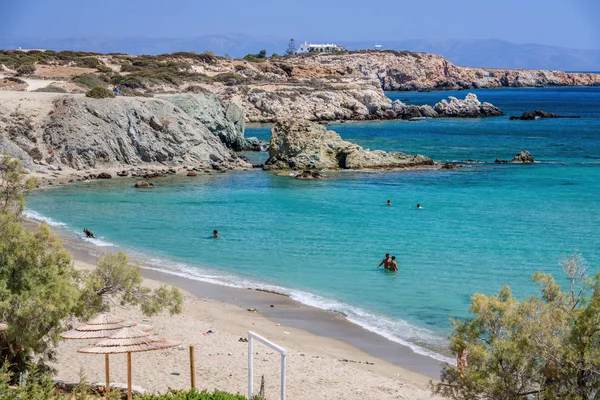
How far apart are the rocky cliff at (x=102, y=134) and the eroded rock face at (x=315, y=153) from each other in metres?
3.05

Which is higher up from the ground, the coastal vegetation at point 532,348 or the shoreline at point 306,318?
the coastal vegetation at point 532,348

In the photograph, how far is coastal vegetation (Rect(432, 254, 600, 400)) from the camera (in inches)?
386

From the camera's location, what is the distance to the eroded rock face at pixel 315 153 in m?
53.1

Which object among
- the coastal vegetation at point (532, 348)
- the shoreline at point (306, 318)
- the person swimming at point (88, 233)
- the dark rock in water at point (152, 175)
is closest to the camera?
the coastal vegetation at point (532, 348)

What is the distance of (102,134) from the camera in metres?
50.8

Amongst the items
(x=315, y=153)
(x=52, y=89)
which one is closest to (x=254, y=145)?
(x=315, y=153)

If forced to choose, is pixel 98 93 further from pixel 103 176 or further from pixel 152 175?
pixel 152 175

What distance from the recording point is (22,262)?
40.5 ft

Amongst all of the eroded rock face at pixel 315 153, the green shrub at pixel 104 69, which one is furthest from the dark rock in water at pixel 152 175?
the green shrub at pixel 104 69

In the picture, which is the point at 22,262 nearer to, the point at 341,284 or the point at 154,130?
the point at 341,284

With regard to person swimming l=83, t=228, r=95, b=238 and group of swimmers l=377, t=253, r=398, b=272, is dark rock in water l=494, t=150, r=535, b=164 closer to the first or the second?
group of swimmers l=377, t=253, r=398, b=272

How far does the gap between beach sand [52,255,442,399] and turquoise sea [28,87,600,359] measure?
6.80 ft

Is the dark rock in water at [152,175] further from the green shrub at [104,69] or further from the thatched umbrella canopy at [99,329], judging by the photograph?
the green shrub at [104,69]

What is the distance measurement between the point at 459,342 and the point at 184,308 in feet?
38.9
